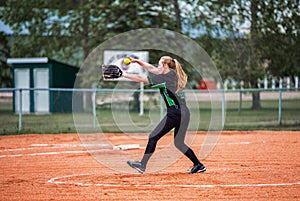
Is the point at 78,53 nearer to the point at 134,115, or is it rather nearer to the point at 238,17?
the point at 238,17

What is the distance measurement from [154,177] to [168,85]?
5.40 feet

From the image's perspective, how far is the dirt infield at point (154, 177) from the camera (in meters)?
7.61

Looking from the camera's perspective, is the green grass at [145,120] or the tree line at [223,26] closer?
the green grass at [145,120]

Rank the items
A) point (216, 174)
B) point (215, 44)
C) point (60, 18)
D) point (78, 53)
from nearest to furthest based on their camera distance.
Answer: point (216, 174), point (215, 44), point (60, 18), point (78, 53)

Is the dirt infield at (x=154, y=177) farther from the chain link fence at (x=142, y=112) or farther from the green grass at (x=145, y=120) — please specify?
the chain link fence at (x=142, y=112)

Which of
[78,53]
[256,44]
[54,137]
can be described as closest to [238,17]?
[256,44]

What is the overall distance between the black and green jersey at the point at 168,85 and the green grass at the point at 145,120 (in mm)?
10693

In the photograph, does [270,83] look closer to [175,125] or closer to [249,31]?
[249,31]

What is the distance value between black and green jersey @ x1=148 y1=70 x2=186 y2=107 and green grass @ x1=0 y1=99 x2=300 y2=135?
35.1 ft

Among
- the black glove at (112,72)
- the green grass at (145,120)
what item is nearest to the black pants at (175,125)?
the black glove at (112,72)

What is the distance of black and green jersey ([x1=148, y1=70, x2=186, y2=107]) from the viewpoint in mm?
9250

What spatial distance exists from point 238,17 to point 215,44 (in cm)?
243

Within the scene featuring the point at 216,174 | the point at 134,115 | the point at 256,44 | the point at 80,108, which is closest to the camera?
the point at 216,174

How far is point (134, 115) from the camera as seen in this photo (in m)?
23.4
